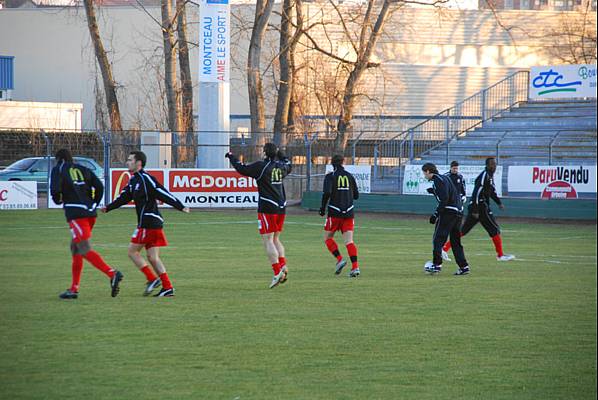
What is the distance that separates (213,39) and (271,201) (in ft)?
73.1

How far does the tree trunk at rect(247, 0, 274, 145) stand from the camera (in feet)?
132

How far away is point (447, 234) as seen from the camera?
16391 millimetres

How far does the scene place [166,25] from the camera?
41531mm

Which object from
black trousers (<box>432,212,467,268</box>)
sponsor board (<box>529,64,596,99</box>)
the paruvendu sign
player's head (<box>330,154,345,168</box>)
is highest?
the paruvendu sign

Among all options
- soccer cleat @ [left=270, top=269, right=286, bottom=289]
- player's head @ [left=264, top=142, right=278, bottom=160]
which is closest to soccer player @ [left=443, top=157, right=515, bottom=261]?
soccer cleat @ [left=270, top=269, right=286, bottom=289]

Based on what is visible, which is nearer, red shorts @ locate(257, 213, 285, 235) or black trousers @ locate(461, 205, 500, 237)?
red shorts @ locate(257, 213, 285, 235)

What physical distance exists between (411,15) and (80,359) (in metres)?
46.9

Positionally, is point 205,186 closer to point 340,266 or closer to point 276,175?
point 340,266

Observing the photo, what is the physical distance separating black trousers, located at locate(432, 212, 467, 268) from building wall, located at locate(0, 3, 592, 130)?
3482 centimetres

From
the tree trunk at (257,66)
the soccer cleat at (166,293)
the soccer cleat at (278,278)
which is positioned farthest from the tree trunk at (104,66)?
the soccer cleat at (166,293)

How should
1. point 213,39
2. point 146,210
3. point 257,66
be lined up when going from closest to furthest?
point 146,210 → point 213,39 → point 257,66

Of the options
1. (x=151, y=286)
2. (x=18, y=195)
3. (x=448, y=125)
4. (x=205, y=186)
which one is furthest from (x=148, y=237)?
(x=448, y=125)

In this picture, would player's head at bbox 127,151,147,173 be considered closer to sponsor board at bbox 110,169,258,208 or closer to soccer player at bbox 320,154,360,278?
soccer player at bbox 320,154,360,278

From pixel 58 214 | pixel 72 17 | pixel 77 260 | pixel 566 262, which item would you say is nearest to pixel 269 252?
pixel 77 260
